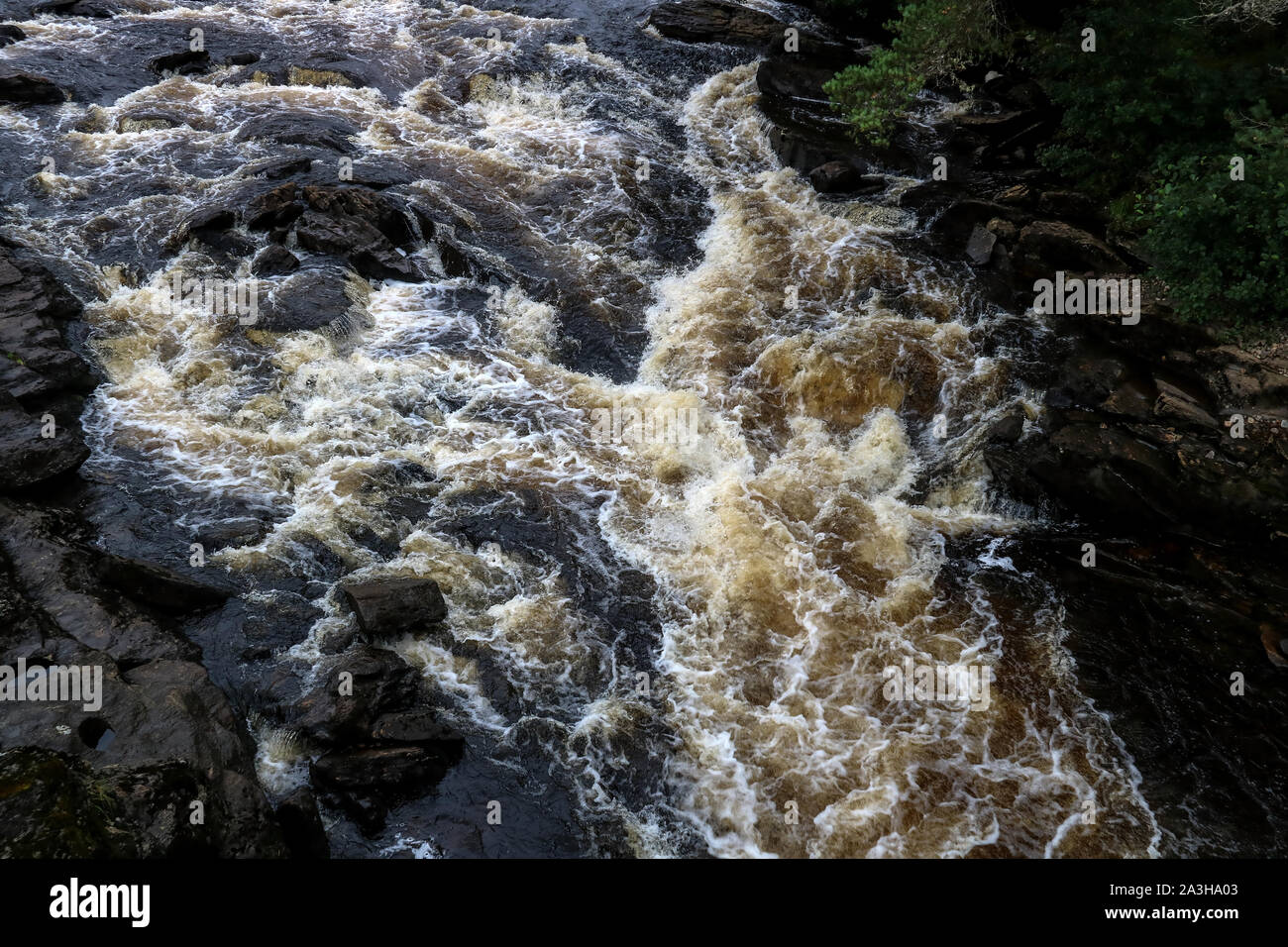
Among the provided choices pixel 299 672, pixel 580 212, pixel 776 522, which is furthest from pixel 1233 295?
pixel 299 672

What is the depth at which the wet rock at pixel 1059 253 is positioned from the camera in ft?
53.2

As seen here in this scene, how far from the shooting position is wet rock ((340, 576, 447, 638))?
11.1 meters

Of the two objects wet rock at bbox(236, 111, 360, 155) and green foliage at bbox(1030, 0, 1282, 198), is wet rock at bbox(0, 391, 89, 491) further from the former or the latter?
green foliage at bbox(1030, 0, 1282, 198)

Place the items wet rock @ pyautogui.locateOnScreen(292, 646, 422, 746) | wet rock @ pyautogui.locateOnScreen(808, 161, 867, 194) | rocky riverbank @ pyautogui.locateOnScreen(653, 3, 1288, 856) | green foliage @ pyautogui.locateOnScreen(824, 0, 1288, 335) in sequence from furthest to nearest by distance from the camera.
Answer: wet rock @ pyautogui.locateOnScreen(808, 161, 867, 194), green foliage @ pyautogui.locateOnScreen(824, 0, 1288, 335), rocky riverbank @ pyautogui.locateOnScreen(653, 3, 1288, 856), wet rock @ pyautogui.locateOnScreen(292, 646, 422, 746)

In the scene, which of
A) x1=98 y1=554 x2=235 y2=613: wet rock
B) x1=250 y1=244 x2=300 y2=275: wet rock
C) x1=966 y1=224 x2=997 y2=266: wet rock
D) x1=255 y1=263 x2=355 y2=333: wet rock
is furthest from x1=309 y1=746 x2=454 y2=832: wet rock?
x1=966 y1=224 x2=997 y2=266: wet rock

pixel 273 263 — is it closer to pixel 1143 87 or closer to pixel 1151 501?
pixel 1151 501

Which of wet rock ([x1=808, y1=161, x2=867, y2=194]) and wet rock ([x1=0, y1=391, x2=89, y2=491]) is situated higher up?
wet rock ([x1=808, y1=161, x2=867, y2=194])

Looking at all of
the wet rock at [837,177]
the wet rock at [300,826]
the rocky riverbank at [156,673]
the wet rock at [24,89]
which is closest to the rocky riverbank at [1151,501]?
the wet rock at [837,177]

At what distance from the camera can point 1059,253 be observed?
54.4 ft

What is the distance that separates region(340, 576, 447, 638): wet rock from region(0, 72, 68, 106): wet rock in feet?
55.1

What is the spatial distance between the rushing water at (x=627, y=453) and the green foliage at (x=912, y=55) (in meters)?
2.02

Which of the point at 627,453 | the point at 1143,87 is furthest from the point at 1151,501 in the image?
the point at 1143,87

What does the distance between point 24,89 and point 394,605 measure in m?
17.9
